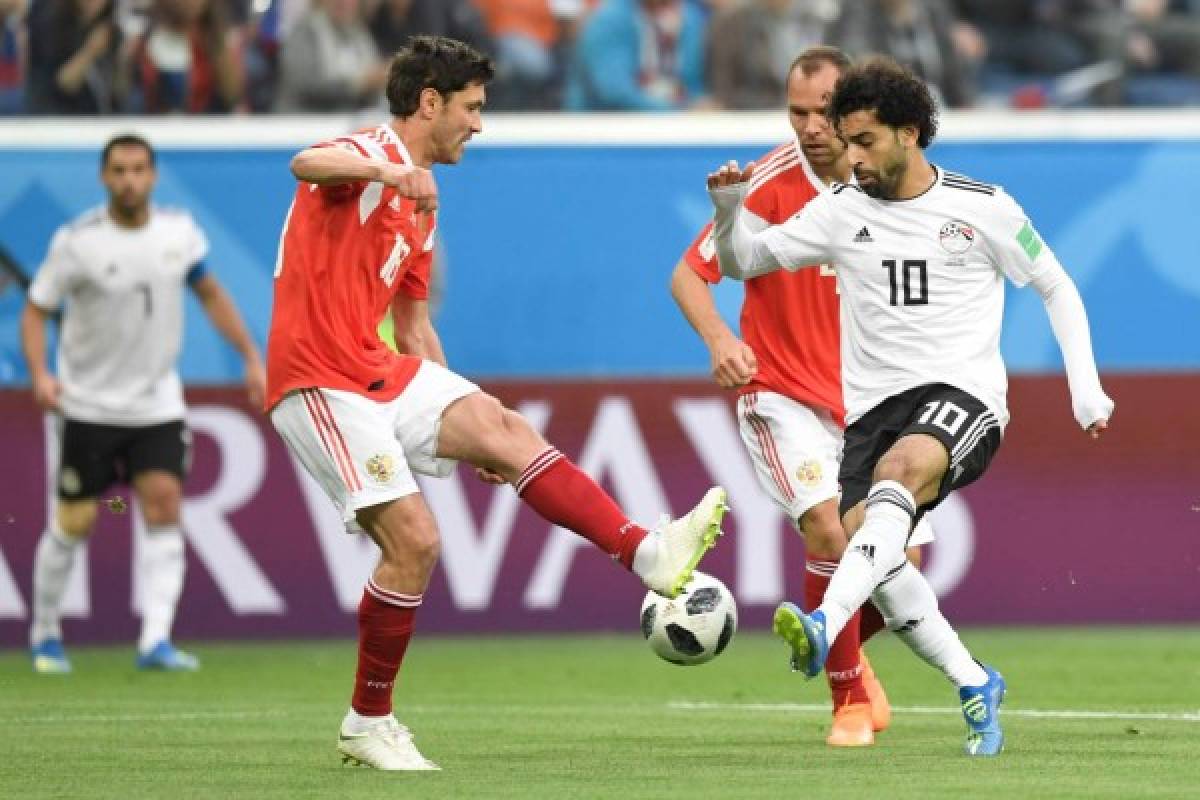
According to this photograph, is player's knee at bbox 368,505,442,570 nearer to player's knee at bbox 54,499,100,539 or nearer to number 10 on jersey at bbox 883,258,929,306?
number 10 on jersey at bbox 883,258,929,306

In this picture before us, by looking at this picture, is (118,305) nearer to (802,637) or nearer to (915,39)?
(915,39)

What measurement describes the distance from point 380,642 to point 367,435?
2.18 ft

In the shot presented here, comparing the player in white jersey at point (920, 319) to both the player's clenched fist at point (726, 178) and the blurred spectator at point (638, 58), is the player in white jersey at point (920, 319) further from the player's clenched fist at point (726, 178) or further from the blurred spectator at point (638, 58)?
→ the blurred spectator at point (638, 58)

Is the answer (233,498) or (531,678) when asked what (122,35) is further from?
(531,678)

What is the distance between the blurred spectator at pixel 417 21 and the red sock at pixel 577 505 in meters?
7.85

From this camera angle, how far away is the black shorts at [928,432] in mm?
8070

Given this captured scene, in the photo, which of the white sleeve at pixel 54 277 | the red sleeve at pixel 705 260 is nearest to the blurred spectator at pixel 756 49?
the white sleeve at pixel 54 277

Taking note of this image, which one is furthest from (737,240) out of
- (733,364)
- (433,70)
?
(433,70)

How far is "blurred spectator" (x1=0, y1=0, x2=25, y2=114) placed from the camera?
15.3m

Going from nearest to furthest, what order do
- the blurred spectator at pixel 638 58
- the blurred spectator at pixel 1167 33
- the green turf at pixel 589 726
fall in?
the green turf at pixel 589 726, the blurred spectator at pixel 638 58, the blurred spectator at pixel 1167 33

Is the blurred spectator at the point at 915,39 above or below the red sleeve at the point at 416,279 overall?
below

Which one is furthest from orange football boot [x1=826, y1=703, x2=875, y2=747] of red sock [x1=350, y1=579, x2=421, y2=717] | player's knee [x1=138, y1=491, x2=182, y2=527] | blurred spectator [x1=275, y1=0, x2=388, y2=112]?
A: blurred spectator [x1=275, y1=0, x2=388, y2=112]

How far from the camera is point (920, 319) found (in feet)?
27.1

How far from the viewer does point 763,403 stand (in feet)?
31.2
